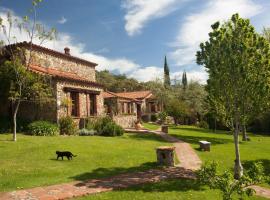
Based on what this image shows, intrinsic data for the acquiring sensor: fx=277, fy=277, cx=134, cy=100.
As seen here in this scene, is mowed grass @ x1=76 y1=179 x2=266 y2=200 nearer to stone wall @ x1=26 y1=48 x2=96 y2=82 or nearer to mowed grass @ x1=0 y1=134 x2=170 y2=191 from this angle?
mowed grass @ x1=0 y1=134 x2=170 y2=191

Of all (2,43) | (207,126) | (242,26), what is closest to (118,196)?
(242,26)

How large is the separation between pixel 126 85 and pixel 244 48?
68994 mm

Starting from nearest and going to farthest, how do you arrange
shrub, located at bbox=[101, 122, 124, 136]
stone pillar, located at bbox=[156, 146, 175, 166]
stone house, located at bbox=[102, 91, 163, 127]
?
1. stone pillar, located at bbox=[156, 146, 175, 166]
2. shrub, located at bbox=[101, 122, 124, 136]
3. stone house, located at bbox=[102, 91, 163, 127]

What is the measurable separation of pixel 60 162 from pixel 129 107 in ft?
104

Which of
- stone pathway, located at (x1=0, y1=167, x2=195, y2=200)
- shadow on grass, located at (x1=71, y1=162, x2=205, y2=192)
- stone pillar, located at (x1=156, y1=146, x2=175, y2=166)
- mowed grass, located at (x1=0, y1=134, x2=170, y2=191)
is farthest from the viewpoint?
stone pillar, located at (x1=156, y1=146, x2=175, y2=166)

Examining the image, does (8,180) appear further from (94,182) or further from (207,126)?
(207,126)

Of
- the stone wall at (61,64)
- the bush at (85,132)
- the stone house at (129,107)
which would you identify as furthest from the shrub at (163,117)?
the bush at (85,132)

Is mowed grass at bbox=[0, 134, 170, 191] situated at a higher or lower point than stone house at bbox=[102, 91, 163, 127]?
lower

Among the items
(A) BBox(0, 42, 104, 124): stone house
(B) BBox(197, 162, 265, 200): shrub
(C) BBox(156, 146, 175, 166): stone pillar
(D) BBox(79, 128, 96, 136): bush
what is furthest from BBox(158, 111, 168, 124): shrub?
(B) BBox(197, 162, 265, 200): shrub

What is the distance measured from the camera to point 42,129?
2228 centimetres

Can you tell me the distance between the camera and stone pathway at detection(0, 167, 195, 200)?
8.95 meters

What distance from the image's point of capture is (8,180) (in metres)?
10.5

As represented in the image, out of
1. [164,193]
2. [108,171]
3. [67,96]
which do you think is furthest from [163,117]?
[164,193]

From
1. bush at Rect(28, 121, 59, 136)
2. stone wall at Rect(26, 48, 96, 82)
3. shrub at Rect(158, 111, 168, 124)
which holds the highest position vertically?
stone wall at Rect(26, 48, 96, 82)
